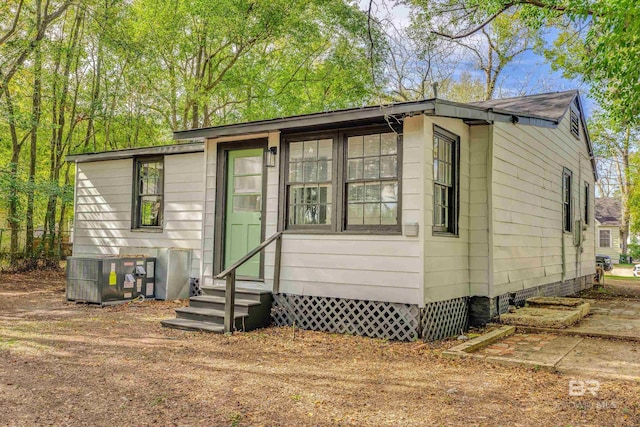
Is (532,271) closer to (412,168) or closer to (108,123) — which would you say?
(412,168)

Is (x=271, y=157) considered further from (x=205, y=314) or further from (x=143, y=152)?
(x=143, y=152)

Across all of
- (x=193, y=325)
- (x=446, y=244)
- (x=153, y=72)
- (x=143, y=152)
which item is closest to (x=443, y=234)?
(x=446, y=244)

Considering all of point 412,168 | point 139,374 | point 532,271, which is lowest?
point 139,374

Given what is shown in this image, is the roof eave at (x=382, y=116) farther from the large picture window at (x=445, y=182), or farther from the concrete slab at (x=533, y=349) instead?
the concrete slab at (x=533, y=349)

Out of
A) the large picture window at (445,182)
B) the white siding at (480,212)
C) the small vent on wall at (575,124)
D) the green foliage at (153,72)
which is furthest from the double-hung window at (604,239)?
the large picture window at (445,182)

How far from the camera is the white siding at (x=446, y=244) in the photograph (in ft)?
19.6

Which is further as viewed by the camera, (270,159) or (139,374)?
(270,159)

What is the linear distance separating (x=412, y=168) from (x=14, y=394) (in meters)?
4.56

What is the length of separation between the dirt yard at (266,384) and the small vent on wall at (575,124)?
8.17 metres

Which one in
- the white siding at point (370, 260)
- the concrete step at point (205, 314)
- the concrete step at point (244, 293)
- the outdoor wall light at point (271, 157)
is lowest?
the concrete step at point (205, 314)

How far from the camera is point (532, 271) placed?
8.73m

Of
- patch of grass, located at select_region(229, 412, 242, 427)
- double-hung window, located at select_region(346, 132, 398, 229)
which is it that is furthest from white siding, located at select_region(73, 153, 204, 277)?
patch of grass, located at select_region(229, 412, 242, 427)

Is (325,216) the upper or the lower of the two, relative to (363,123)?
lower

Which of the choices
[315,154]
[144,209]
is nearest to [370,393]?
[315,154]
